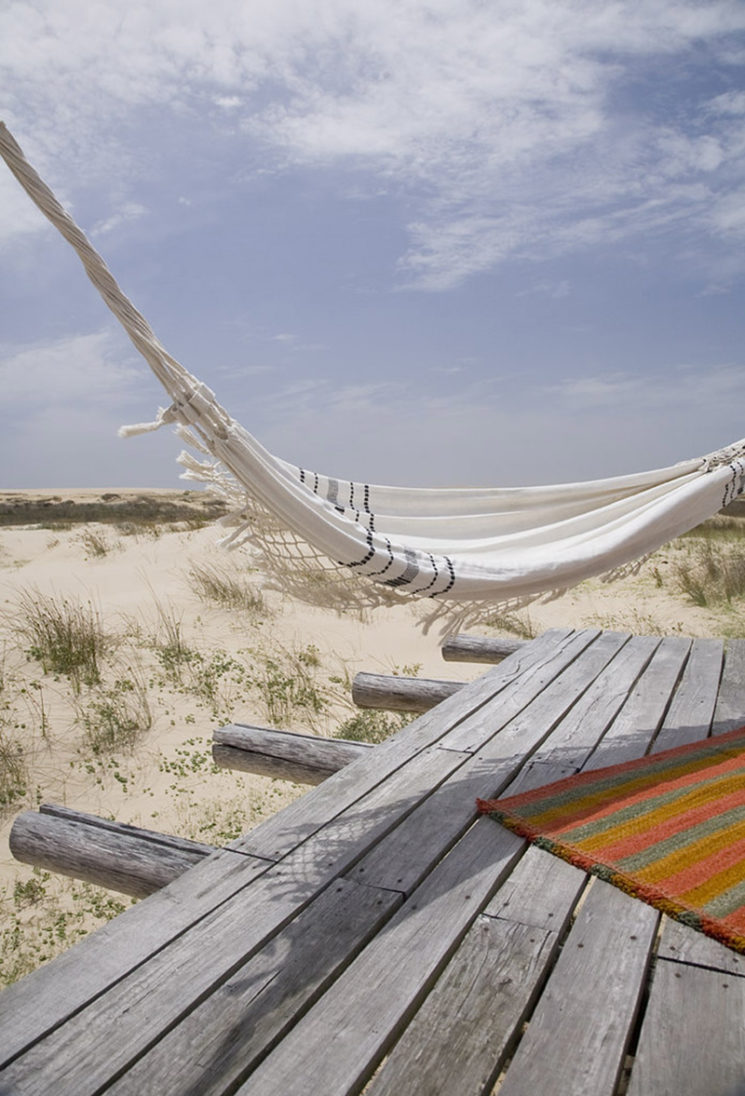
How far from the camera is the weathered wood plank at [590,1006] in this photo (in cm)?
105

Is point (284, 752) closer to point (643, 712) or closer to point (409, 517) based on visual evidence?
point (409, 517)

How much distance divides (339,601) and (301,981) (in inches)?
38.0

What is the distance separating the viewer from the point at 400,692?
3.42 metres

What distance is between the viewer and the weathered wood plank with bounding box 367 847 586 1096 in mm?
1053

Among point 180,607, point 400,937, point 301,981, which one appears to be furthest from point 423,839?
point 180,607

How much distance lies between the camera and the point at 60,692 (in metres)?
4.40

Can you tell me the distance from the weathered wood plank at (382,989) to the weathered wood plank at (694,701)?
3.02 feet

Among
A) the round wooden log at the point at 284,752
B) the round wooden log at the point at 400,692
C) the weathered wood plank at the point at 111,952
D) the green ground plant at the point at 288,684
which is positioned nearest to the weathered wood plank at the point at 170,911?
the weathered wood plank at the point at 111,952

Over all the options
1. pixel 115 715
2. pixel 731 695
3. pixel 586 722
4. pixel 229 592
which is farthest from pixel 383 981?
pixel 229 592

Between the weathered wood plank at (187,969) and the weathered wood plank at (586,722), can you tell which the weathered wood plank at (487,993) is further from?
the weathered wood plank at (586,722)

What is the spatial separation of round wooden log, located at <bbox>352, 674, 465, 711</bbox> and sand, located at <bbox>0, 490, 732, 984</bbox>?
70 cm

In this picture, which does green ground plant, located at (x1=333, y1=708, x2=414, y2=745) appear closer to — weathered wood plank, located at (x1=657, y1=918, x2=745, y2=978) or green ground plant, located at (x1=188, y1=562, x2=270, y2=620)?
green ground plant, located at (x1=188, y1=562, x2=270, y2=620)

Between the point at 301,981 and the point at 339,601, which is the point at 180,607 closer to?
the point at 339,601

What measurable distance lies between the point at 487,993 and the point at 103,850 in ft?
3.83
